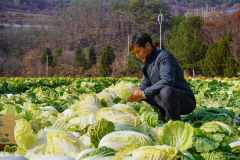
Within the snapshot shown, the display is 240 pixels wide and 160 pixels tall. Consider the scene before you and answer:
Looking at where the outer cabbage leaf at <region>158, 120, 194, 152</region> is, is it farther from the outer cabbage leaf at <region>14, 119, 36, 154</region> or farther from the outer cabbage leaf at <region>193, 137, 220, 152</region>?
the outer cabbage leaf at <region>14, 119, 36, 154</region>

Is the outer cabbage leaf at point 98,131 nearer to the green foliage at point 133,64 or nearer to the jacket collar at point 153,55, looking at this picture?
the jacket collar at point 153,55

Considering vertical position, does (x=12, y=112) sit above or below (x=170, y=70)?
below

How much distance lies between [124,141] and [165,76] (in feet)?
5.12

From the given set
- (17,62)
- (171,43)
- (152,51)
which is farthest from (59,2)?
(152,51)

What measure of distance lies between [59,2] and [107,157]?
81.3 m

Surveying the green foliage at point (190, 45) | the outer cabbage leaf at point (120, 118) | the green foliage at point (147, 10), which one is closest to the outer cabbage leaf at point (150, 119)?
the outer cabbage leaf at point (120, 118)

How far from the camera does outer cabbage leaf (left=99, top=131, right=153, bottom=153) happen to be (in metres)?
1.05

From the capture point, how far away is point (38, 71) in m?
42.9

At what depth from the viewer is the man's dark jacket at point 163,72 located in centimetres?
255

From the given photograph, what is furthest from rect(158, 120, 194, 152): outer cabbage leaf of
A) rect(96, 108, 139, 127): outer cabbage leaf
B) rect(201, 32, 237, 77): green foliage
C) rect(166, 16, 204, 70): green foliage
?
rect(166, 16, 204, 70): green foliage

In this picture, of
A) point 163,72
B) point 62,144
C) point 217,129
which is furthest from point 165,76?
point 62,144

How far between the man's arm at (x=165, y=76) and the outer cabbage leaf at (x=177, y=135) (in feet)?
4.65

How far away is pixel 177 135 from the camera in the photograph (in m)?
1.13

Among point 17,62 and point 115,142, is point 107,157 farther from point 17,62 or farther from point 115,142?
point 17,62
